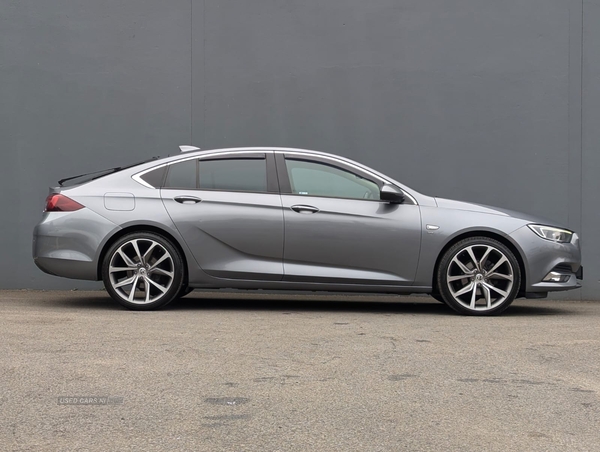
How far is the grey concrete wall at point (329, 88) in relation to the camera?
10.4 metres

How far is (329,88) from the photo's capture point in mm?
10484

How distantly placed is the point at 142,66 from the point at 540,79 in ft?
16.6

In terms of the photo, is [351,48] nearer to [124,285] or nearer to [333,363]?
[124,285]

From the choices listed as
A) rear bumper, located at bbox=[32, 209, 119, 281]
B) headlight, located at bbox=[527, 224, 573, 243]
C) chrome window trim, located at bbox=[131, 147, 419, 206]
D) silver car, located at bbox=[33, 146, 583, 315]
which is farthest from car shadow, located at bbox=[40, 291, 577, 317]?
chrome window trim, located at bbox=[131, 147, 419, 206]

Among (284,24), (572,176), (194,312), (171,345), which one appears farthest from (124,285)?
(572,176)

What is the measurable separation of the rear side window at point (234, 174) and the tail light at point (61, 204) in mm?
1205

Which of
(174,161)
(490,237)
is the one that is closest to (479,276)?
(490,237)

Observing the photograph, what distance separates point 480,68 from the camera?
34.4 feet

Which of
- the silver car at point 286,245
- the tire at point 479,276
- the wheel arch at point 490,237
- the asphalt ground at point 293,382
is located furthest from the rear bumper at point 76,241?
the tire at point 479,276

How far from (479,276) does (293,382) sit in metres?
3.62

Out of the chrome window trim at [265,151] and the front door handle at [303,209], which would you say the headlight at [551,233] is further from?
the front door handle at [303,209]

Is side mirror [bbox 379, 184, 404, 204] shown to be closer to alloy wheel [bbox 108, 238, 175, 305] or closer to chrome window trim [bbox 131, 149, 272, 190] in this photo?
chrome window trim [bbox 131, 149, 272, 190]

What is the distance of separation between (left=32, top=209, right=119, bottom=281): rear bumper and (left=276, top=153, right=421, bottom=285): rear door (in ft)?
5.66

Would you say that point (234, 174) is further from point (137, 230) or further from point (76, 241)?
point (76, 241)
